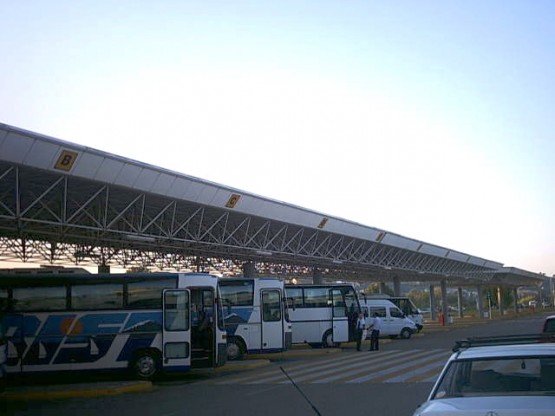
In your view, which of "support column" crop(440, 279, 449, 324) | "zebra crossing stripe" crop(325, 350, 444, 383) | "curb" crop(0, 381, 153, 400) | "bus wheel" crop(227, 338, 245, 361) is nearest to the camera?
"curb" crop(0, 381, 153, 400)

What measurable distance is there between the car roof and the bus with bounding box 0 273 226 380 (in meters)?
13.2

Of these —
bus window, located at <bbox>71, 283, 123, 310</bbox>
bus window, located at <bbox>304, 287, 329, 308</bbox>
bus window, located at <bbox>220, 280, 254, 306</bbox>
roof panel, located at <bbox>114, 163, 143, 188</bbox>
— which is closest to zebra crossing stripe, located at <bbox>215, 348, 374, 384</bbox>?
bus window, located at <bbox>220, 280, 254, 306</bbox>

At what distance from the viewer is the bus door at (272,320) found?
24.6 meters

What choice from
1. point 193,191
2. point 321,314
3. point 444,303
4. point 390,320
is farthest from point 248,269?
point 444,303

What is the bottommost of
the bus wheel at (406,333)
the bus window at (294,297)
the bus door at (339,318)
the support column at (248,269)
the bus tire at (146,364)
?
the bus wheel at (406,333)

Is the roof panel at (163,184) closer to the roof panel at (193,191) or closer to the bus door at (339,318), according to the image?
the roof panel at (193,191)

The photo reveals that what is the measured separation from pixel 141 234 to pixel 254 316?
21.8ft

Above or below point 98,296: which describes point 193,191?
above

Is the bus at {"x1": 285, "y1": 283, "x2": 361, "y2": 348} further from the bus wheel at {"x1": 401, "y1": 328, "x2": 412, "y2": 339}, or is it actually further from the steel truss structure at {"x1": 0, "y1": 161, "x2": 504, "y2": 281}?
the bus wheel at {"x1": 401, "y1": 328, "x2": 412, "y2": 339}

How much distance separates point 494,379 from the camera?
20.3 ft

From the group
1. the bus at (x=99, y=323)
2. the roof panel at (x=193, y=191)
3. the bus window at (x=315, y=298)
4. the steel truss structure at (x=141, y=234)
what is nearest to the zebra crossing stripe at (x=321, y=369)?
the bus at (x=99, y=323)

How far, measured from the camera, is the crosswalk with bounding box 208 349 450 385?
16.7 meters

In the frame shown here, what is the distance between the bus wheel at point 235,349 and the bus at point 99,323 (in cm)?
515

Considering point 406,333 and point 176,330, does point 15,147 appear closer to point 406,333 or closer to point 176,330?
point 176,330
